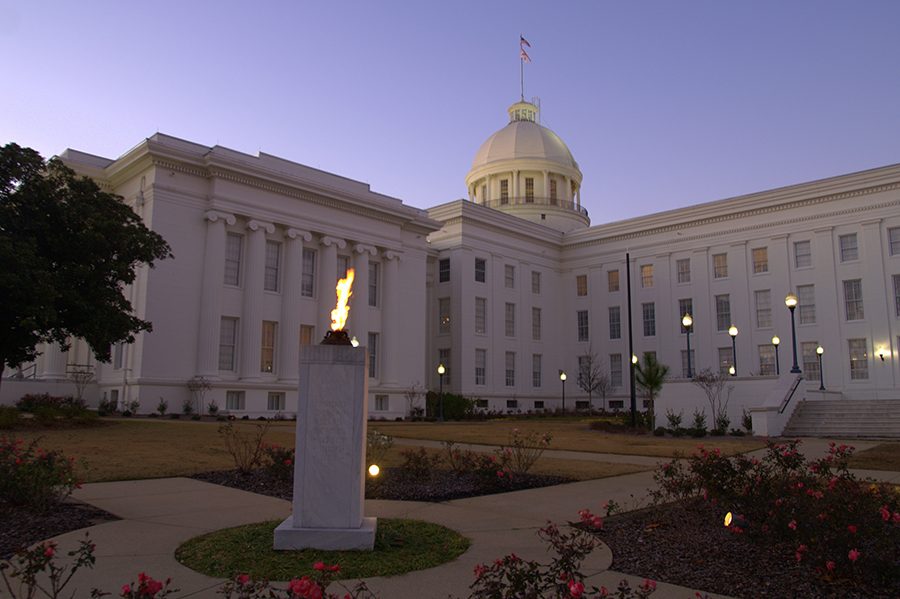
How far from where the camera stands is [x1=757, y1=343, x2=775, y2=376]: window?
48.2 m

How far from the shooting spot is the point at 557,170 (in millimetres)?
69375

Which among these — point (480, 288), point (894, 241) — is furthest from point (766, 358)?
point (480, 288)

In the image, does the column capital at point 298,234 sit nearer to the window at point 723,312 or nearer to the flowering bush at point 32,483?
the window at point 723,312

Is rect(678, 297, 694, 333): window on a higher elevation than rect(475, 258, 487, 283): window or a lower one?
lower

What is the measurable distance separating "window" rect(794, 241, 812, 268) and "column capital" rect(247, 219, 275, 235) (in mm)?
35453

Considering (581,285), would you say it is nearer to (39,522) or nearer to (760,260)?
(760,260)

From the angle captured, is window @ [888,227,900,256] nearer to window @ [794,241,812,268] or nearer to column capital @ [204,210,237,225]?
window @ [794,241,812,268]

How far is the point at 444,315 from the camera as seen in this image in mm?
53594

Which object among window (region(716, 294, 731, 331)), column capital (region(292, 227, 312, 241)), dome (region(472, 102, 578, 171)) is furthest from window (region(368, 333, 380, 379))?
dome (region(472, 102, 578, 171))

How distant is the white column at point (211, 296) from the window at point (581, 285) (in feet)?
106

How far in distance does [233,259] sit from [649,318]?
109 feet

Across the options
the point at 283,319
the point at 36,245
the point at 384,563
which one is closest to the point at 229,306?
the point at 283,319

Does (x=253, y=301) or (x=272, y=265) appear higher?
(x=272, y=265)

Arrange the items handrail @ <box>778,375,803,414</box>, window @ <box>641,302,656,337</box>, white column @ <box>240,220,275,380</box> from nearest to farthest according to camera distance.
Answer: handrail @ <box>778,375,803,414</box>, white column @ <box>240,220,275,380</box>, window @ <box>641,302,656,337</box>
